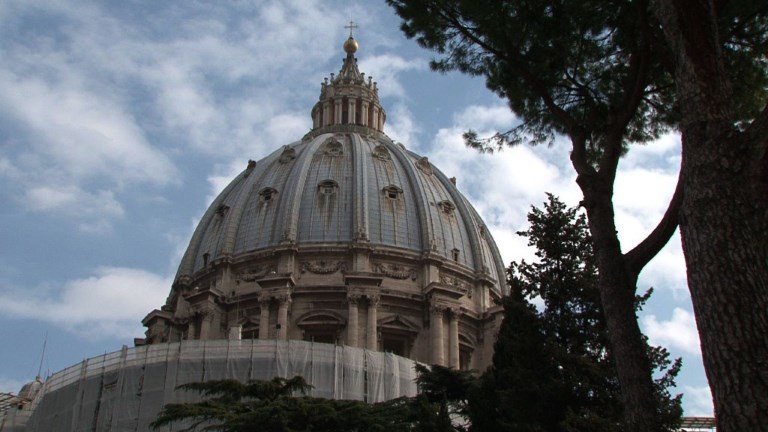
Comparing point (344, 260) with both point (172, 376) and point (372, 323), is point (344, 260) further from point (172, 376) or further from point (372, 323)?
point (172, 376)

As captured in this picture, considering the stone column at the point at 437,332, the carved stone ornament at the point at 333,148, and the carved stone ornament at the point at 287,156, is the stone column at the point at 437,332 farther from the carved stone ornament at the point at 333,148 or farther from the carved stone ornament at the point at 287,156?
the carved stone ornament at the point at 287,156

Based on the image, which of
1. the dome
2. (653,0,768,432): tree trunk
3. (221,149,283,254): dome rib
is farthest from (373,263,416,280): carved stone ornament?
(653,0,768,432): tree trunk

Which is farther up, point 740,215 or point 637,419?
point 740,215

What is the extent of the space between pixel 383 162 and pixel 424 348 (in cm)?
1164

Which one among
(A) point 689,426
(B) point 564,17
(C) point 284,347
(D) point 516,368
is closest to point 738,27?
(B) point 564,17

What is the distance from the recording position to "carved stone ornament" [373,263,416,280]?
117ft

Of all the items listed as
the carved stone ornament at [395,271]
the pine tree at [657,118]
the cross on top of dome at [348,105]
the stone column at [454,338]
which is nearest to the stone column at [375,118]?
the cross on top of dome at [348,105]

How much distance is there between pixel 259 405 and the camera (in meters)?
14.4

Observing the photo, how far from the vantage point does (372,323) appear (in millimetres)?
32875

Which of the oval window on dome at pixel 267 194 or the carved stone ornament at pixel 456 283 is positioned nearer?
the carved stone ornament at pixel 456 283

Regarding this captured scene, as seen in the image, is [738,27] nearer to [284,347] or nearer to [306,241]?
[284,347]

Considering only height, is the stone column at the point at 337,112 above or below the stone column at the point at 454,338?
above

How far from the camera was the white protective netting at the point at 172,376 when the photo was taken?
23797mm

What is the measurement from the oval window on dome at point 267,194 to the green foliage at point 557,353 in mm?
25176
